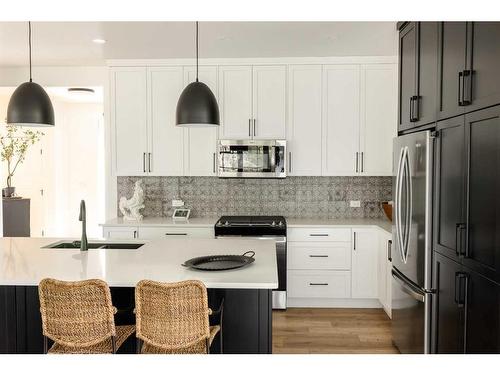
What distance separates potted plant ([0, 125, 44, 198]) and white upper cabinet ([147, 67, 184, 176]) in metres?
2.81

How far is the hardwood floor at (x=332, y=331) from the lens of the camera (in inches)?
137

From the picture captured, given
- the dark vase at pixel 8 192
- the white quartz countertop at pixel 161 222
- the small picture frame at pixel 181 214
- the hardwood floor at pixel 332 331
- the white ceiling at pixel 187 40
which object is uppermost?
the white ceiling at pixel 187 40

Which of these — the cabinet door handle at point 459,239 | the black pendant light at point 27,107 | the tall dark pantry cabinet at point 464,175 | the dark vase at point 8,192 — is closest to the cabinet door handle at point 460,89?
the tall dark pantry cabinet at point 464,175

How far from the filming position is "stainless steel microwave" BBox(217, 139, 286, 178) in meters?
4.62

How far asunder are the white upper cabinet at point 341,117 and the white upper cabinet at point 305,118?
8 cm

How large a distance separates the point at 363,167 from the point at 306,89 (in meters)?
1.01

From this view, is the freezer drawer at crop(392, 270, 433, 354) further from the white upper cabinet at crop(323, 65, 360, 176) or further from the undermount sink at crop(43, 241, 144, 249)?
the undermount sink at crop(43, 241, 144, 249)

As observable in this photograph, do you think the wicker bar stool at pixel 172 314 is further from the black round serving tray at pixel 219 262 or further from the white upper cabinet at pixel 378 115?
the white upper cabinet at pixel 378 115

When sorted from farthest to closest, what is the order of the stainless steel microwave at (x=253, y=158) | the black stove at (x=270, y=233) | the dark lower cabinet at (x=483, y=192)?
the stainless steel microwave at (x=253, y=158) → the black stove at (x=270, y=233) → the dark lower cabinet at (x=483, y=192)

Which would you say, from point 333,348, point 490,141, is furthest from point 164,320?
point 333,348

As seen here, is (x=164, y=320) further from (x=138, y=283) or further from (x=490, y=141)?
(x=490, y=141)

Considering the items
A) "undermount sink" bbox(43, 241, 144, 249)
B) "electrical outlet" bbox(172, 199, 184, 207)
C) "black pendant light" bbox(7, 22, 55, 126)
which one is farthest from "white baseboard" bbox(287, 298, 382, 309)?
"black pendant light" bbox(7, 22, 55, 126)

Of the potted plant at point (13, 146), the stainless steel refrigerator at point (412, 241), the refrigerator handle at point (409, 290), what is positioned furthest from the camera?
the potted plant at point (13, 146)

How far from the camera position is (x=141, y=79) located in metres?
4.79
